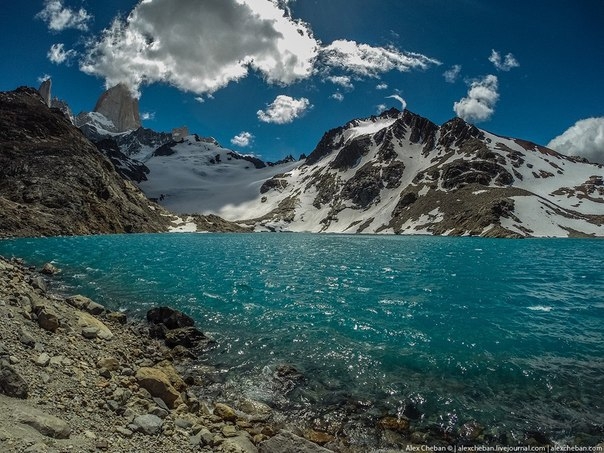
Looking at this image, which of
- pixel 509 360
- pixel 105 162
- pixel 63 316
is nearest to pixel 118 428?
pixel 63 316

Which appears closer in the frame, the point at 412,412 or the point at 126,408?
the point at 126,408

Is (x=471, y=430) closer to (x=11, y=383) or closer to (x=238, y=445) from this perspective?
(x=238, y=445)

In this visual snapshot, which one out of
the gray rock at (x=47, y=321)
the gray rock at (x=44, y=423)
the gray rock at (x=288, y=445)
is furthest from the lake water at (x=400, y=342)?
the gray rock at (x=44, y=423)

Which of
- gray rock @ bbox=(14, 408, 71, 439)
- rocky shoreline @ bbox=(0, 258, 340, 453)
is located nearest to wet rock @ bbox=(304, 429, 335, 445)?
rocky shoreline @ bbox=(0, 258, 340, 453)

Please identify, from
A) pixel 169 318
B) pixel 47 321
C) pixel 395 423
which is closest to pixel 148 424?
pixel 47 321

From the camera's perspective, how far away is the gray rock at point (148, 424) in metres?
8.75

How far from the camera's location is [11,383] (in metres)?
7.67

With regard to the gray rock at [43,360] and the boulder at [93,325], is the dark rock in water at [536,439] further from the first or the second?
the boulder at [93,325]

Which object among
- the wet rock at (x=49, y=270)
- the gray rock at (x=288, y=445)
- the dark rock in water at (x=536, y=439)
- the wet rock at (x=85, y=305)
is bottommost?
the dark rock in water at (x=536, y=439)

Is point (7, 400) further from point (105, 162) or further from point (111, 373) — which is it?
point (105, 162)

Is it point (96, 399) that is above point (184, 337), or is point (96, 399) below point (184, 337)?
above

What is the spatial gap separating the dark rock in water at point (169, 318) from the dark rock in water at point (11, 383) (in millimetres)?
11556

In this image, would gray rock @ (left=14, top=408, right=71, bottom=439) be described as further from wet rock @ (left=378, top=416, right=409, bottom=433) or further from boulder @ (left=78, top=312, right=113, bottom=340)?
wet rock @ (left=378, top=416, right=409, bottom=433)

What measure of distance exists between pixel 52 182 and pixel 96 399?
4222 inches
